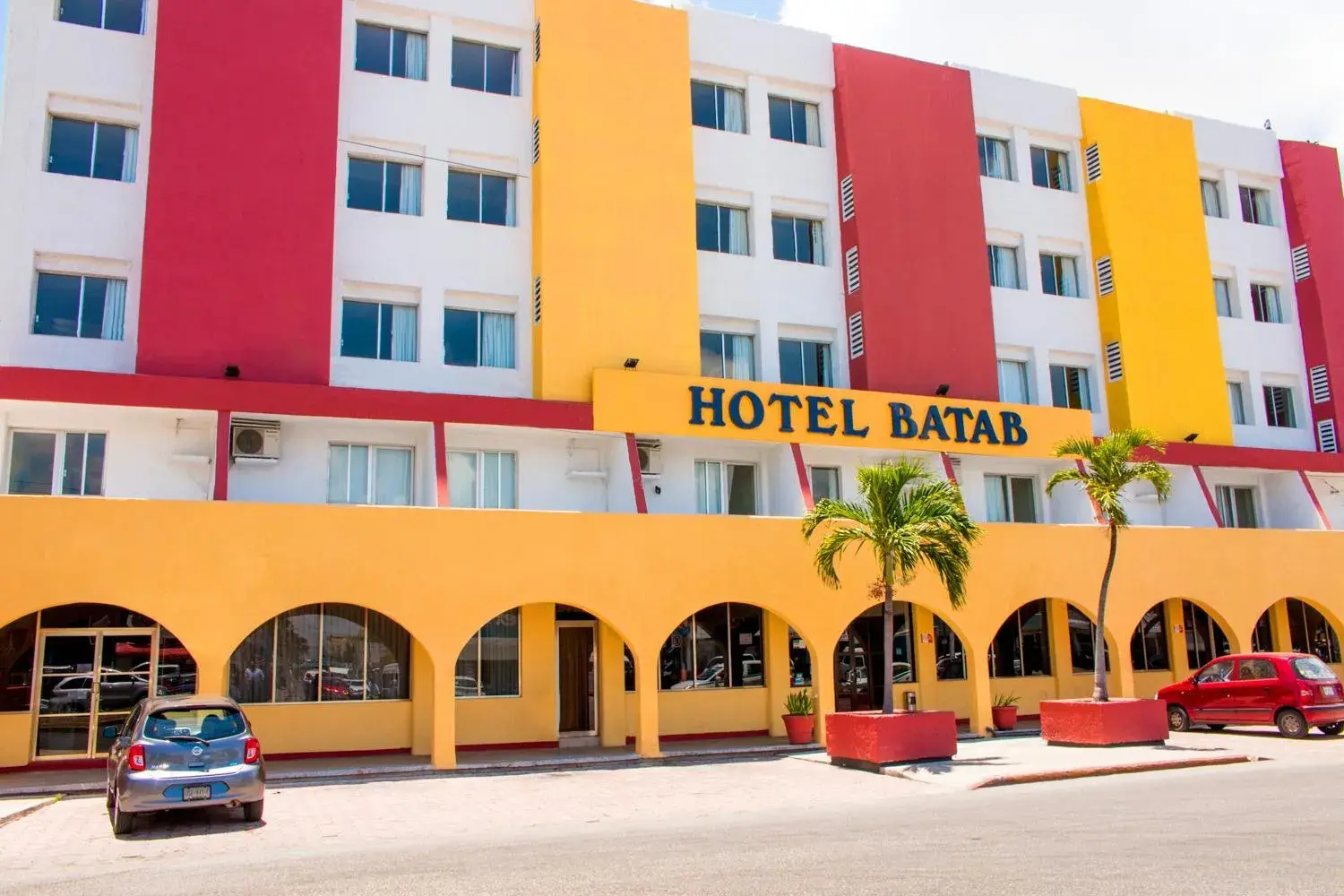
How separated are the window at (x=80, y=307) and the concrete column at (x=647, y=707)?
11306 millimetres

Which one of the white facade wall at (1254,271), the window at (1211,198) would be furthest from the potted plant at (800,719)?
the window at (1211,198)

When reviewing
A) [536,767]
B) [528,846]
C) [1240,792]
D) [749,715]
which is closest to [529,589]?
[536,767]

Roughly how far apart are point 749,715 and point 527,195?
1206 centimetres

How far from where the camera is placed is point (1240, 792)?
44.8 feet

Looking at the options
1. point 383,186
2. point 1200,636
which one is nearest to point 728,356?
point 383,186

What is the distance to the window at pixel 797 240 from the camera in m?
26.8

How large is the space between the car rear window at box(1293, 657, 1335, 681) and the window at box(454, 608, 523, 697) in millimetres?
14898

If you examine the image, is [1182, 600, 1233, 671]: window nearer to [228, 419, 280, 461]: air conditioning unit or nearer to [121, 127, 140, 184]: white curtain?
[228, 419, 280, 461]: air conditioning unit

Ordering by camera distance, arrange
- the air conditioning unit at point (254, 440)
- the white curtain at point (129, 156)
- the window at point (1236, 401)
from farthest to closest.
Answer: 1. the window at point (1236, 401)
2. the white curtain at point (129, 156)
3. the air conditioning unit at point (254, 440)

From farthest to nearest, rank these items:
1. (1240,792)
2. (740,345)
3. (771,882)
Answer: (740,345) → (1240,792) → (771,882)

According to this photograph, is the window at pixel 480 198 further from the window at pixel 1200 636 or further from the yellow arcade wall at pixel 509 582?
the window at pixel 1200 636

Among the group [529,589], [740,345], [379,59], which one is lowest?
[529,589]

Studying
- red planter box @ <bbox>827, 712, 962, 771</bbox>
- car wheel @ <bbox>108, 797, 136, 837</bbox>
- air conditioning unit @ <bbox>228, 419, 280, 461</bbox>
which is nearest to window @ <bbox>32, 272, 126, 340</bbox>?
air conditioning unit @ <bbox>228, 419, 280, 461</bbox>

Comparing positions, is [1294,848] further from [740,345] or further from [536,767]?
[740,345]
